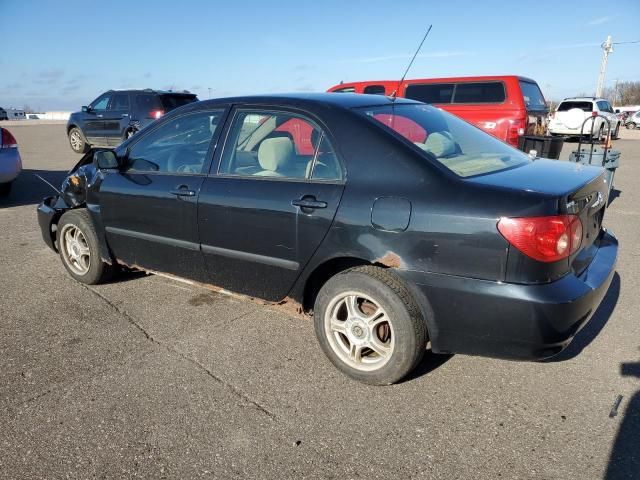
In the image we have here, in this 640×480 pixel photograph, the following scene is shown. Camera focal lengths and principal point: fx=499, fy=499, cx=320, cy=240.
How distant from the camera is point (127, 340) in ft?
11.2

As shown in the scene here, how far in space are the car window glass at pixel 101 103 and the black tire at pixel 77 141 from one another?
995 mm

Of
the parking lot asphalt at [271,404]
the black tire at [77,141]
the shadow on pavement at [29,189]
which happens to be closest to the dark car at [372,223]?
the parking lot asphalt at [271,404]

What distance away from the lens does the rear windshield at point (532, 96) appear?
9789 mm

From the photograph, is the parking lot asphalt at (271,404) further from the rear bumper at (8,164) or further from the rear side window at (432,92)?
the rear side window at (432,92)

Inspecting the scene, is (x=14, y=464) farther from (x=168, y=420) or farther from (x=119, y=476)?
(x=168, y=420)

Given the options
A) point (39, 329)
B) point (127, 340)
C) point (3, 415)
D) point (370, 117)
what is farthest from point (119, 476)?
point (370, 117)

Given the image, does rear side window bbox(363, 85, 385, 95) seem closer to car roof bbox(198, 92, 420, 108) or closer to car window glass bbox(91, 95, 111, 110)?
car window glass bbox(91, 95, 111, 110)

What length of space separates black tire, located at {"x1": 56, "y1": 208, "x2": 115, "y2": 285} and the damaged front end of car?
0.27ft

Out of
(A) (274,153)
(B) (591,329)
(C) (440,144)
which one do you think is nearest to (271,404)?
(A) (274,153)

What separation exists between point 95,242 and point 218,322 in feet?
4.47

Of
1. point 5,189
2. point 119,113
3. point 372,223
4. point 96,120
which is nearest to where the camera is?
point 372,223

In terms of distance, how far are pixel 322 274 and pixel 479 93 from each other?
8.36 m

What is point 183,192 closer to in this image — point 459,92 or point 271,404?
point 271,404

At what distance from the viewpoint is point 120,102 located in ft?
45.9
